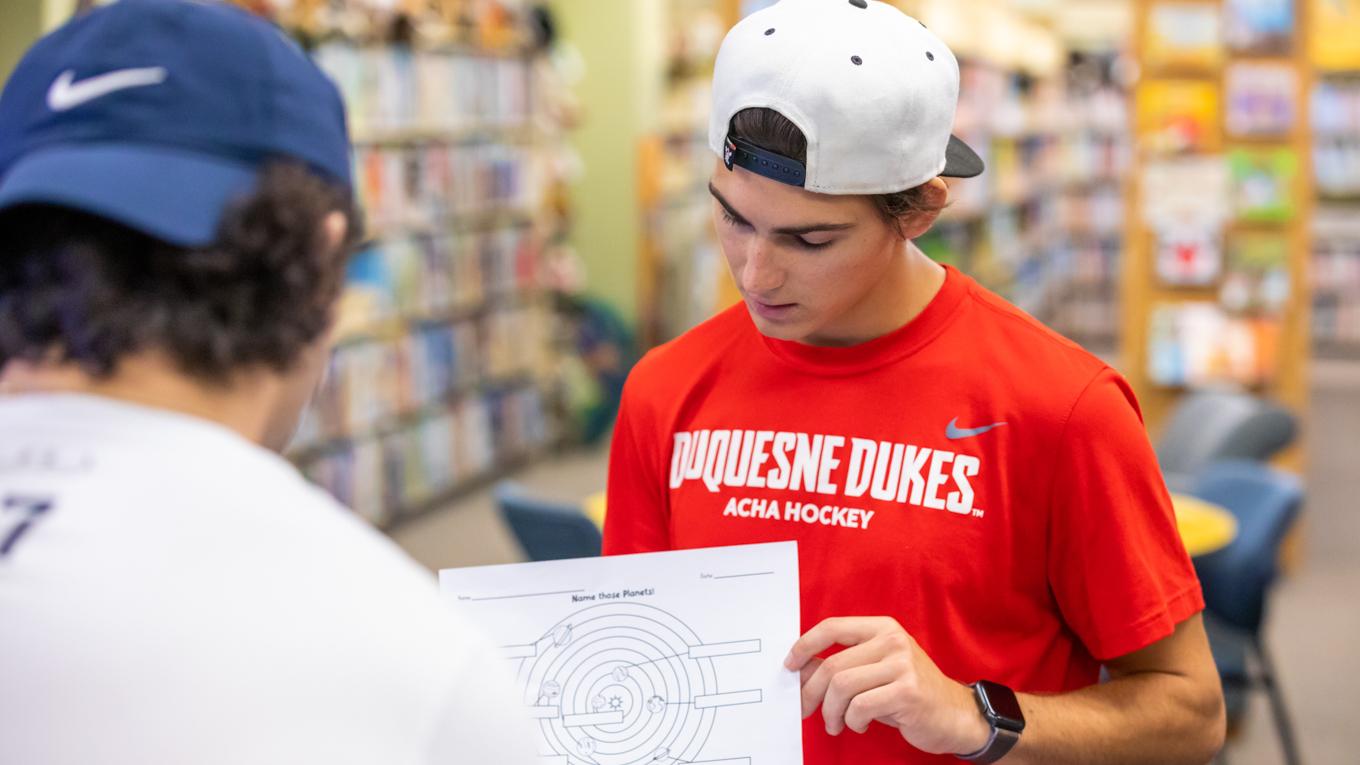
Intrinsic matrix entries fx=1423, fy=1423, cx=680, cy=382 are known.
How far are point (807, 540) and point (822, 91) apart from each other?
43 cm

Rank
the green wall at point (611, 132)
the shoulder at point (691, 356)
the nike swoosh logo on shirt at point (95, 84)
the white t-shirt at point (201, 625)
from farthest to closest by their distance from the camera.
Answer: the green wall at point (611, 132) → the shoulder at point (691, 356) → the nike swoosh logo on shirt at point (95, 84) → the white t-shirt at point (201, 625)

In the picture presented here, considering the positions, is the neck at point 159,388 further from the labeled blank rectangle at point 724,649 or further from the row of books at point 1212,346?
the row of books at point 1212,346

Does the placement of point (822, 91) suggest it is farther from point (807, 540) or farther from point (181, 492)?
point (181, 492)

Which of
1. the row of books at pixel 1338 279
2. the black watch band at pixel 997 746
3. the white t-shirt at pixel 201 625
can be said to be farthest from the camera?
the row of books at pixel 1338 279

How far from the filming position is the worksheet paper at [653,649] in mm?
1318

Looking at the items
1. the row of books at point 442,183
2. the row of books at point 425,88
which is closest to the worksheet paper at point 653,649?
the row of books at point 425,88

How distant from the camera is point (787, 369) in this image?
4.78 ft

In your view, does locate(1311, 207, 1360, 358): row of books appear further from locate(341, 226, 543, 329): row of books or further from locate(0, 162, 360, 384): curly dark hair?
locate(0, 162, 360, 384): curly dark hair

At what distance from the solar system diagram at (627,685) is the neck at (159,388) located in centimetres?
50

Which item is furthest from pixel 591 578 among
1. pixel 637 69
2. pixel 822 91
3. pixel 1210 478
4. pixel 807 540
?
pixel 637 69

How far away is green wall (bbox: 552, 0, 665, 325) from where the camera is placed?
8.74 metres

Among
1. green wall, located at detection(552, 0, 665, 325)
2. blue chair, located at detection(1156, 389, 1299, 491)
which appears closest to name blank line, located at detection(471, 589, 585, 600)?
blue chair, located at detection(1156, 389, 1299, 491)

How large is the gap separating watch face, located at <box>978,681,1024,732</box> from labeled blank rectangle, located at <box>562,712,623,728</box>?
1.12 feet

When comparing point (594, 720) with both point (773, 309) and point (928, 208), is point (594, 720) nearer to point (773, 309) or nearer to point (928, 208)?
point (773, 309)
